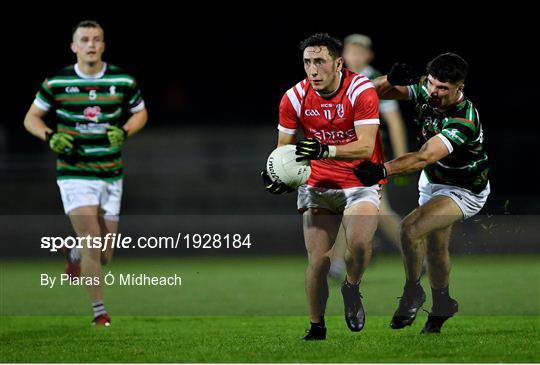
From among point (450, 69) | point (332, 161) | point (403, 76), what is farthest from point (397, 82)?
point (332, 161)

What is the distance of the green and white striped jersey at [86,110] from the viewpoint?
29.4 ft

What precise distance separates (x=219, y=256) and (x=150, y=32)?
7.04 metres

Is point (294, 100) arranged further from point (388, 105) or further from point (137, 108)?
point (388, 105)

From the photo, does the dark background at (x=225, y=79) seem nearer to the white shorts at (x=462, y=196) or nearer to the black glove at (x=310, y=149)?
the white shorts at (x=462, y=196)

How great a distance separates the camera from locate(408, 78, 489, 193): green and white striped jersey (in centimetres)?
754

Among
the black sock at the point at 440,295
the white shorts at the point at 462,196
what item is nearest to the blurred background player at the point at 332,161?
the white shorts at the point at 462,196

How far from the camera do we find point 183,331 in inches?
330

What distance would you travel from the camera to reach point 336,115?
7.53 meters

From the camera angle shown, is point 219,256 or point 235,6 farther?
point 235,6

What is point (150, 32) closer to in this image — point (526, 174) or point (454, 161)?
point (526, 174)

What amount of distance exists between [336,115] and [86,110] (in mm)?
2298

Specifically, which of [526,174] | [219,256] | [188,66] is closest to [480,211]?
[219,256]
